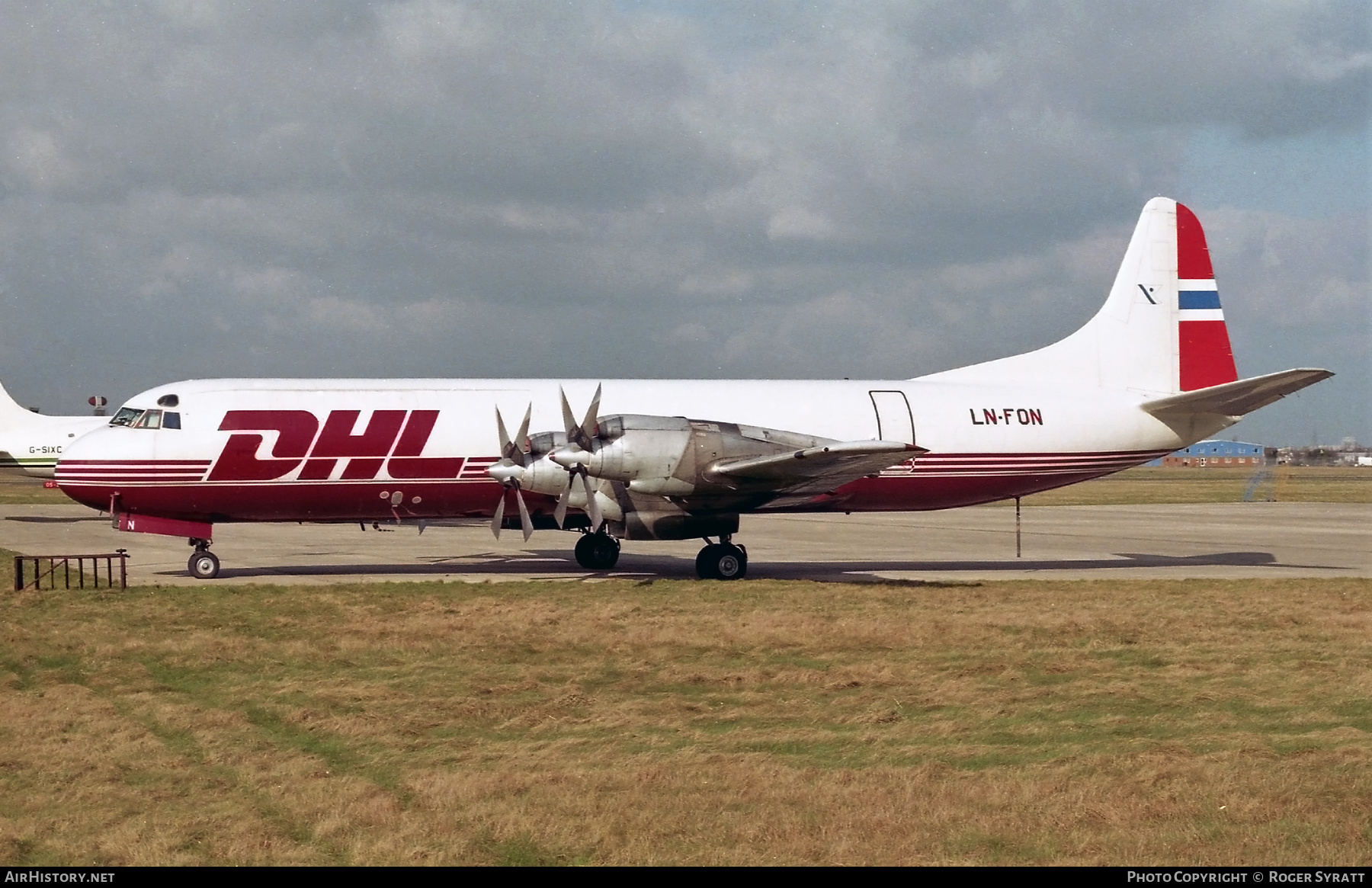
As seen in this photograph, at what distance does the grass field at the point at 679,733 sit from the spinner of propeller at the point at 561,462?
3.54m

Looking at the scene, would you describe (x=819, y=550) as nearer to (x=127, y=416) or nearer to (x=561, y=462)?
(x=561, y=462)

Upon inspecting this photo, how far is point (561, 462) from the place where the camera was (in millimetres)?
25109

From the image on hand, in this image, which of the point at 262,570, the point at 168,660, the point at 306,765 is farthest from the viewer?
the point at 262,570

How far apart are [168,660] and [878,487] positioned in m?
17.6

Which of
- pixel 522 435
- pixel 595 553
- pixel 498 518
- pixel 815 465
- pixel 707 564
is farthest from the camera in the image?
pixel 595 553

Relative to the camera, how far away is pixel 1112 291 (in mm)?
32938

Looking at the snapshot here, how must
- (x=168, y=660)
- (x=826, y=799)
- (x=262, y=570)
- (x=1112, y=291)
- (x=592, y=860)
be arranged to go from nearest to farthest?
(x=592, y=860) < (x=826, y=799) < (x=168, y=660) < (x=262, y=570) < (x=1112, y=291)

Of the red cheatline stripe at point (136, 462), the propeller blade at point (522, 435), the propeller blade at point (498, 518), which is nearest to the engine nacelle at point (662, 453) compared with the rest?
the propeller blade at point (522, 435)

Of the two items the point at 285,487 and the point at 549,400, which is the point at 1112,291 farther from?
the point at 285,487

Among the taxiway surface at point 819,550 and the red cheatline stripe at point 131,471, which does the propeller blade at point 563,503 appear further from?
the red cheatline stripe at point 131,471

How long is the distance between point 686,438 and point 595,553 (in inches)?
209

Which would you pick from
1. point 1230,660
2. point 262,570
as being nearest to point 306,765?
point 1230,660

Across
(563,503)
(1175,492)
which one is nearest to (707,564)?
(563,503)

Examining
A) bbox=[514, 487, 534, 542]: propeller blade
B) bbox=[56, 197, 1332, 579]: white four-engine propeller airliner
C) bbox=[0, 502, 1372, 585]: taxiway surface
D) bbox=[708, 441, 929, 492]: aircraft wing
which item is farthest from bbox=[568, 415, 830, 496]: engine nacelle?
bbox=[0, 502, 1372, 585]: taxiway surface
